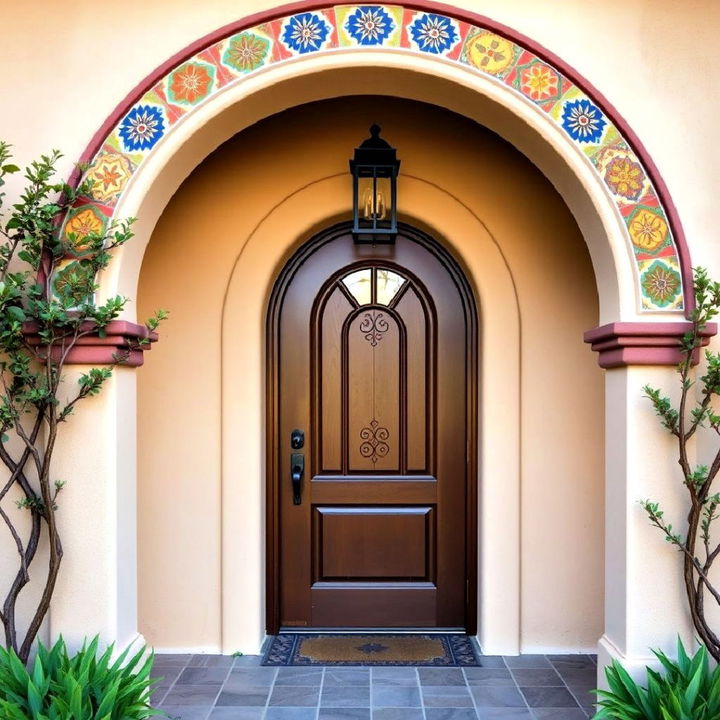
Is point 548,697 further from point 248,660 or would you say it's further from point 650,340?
point 650,340

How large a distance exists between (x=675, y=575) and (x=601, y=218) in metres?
1.42

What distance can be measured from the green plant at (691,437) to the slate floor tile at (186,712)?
78.3 inches

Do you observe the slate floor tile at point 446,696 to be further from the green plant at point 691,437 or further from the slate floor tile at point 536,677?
the green plant at point 691,437

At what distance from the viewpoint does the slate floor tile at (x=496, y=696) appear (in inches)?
127

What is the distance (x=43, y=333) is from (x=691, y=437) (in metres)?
2.50

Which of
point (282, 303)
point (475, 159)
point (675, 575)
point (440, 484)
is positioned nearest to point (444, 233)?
point (475, 159)

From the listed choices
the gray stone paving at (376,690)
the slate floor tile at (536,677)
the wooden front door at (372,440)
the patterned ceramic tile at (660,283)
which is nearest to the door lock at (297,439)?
the wooden front door at (372,440)

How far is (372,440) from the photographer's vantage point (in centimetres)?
400

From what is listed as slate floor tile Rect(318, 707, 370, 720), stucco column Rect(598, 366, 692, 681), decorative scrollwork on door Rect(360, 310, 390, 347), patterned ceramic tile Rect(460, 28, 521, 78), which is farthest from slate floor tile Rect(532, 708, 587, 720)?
patterned ceramic tile Rect(460, 28, 521, 78)

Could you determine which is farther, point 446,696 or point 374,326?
point 374,326

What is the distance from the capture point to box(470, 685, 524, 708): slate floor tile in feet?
10.6

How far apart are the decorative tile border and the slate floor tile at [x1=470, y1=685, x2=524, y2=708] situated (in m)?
1.77

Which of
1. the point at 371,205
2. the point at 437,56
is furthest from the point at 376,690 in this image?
the point at 437,56

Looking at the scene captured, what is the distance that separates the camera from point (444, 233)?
3.81 metres
